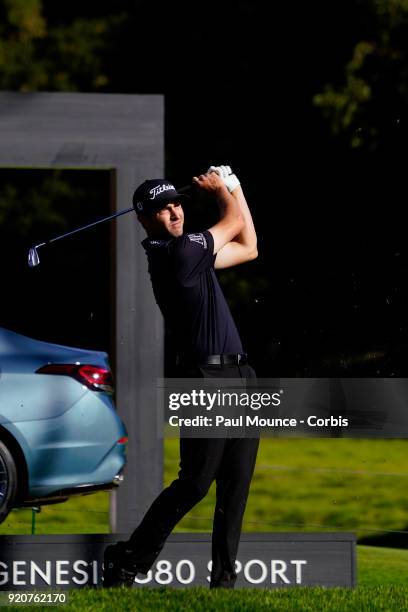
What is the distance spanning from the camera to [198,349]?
20.9 feet

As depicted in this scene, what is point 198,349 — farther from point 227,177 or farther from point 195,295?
point 227,177

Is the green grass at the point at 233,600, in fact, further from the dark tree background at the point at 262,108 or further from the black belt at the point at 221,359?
the dark tree background at the point at 262,108

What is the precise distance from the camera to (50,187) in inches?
891

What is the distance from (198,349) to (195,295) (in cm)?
25

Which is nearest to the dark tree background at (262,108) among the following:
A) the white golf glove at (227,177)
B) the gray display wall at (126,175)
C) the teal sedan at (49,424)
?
the gray display wall at (126,175)

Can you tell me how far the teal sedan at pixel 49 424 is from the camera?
7844 millimetres

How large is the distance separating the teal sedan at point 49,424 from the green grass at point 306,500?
184cm

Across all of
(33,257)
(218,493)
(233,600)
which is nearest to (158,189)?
(33,257)

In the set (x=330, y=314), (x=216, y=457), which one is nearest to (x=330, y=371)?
(x=216, y=457)

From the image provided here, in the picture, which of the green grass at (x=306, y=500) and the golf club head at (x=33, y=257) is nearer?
the golf club head at (x=33, y=257)

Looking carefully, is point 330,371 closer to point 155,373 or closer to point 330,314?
point 155,373

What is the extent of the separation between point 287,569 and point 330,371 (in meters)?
2.18

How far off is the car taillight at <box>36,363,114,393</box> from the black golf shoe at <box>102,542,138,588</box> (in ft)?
5.01

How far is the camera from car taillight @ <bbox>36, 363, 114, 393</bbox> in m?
7.88
